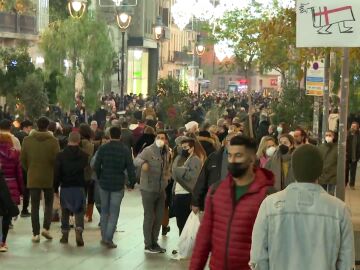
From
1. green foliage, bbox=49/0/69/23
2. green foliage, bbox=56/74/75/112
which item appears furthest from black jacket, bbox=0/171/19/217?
green foliage, bbox=49/0/69/23

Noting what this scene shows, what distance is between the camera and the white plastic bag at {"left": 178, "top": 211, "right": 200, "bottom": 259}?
11352 millimetres

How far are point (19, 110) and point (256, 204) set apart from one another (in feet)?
105

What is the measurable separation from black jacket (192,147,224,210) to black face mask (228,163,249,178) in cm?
306

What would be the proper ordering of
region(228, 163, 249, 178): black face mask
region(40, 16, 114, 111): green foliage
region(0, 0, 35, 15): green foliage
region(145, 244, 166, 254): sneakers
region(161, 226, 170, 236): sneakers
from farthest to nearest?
region(40, 16, 114, 111): green foliage → region(0, 0, 35, 15): green foliage → region(161, 226, 170, 236): sneakers → region(145, 244, 166, 254): sneakers → region(228, 163, 249, 178): black face mask

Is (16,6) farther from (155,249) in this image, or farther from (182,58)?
(182,58)

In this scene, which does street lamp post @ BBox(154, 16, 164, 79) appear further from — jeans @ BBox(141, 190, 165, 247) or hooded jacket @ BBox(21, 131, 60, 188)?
jeans @ BBox(141, 190, 165, 247)

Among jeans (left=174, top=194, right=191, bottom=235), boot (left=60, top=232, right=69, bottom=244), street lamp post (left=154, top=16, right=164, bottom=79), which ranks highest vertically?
street lamp post (left=154, top=16, right=164, bottom=79)

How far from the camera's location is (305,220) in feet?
20.4

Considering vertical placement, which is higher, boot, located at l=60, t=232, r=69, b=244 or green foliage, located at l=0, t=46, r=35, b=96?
green foliage, located at l=0, t=46, r=35, b=96

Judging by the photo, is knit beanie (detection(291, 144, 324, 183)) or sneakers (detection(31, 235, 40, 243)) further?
sneakers (detection(31, 235, 40, 243))

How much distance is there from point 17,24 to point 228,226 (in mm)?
47758

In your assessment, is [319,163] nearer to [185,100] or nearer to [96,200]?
[96,200]

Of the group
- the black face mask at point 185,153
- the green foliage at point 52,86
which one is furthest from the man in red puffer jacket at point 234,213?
the green foliage at point 52,86

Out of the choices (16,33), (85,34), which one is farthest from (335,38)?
(16,33)
